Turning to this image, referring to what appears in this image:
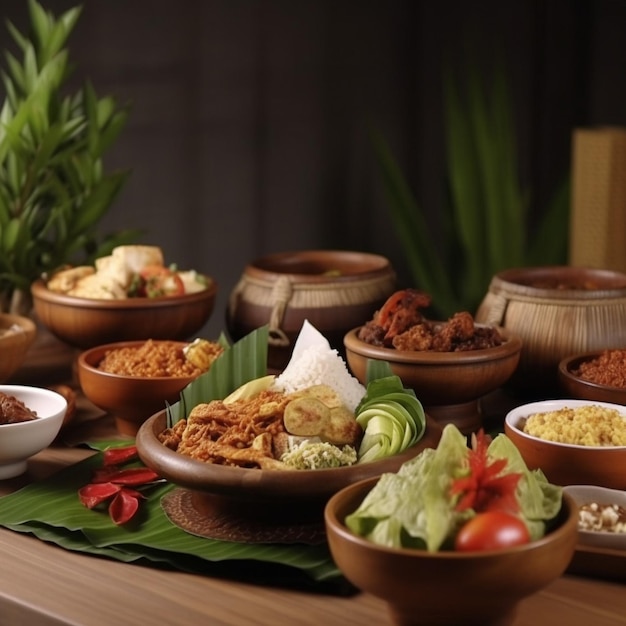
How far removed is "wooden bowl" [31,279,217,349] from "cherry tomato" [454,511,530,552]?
1.27 metres

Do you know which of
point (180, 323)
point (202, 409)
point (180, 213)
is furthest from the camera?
point (180, 213)

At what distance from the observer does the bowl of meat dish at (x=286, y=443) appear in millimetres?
1533

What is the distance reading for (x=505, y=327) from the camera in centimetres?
225

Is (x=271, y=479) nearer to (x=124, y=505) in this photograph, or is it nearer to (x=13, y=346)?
(x=124, y=505)

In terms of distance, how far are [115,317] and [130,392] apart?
0.35 metres

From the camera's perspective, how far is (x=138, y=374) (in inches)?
82.4

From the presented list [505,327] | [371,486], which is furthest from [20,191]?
[371,486]

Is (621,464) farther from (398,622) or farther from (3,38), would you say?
(3,38)

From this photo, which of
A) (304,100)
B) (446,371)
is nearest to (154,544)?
(446,371)

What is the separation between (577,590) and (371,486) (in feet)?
1.04

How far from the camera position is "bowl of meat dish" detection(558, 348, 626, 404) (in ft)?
6.31

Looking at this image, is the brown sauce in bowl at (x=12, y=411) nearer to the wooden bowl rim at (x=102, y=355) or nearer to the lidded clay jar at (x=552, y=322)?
the wooden bowl rim at (x=102, y=355)

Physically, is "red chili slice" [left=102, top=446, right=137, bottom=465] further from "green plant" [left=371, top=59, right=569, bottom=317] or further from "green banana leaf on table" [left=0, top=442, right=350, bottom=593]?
"green plant" [left=371, top=59, right=569, bottom=317]

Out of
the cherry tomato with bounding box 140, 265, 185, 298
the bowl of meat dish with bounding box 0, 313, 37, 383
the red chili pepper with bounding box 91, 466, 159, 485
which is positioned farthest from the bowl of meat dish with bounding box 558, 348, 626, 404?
the bowl of meat dish with bounding box 0, 313, 37, 383
